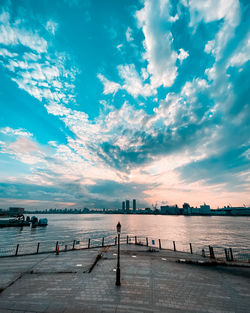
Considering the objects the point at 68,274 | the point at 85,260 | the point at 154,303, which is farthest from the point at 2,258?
the point at 154,303

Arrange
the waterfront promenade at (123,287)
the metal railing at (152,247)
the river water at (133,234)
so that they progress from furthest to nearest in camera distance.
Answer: the river water at (133,234) → the metal railing at (152,247) → the waterfront promenade at (123,287)

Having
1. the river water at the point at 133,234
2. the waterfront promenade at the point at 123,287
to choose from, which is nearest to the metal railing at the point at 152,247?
the river water at the point at 133,234

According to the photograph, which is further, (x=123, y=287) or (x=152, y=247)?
(x=152, y=247)

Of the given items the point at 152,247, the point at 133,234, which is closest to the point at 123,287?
the point at 152,247

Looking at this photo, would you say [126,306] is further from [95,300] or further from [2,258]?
[2,258]

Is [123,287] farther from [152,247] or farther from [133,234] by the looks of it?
[133,234]

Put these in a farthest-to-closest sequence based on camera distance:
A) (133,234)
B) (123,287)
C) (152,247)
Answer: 1. (133,234)
2. (152,247)
3. (123,287)

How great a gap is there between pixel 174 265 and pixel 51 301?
1217 cm

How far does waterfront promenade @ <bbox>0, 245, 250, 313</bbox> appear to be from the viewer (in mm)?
8938

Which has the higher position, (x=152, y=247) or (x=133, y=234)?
(x=152, y=247)

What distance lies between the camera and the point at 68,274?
13414 mm

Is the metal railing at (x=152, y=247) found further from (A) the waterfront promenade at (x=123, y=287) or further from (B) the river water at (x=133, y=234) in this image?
(A) the waterfront promenade at (x=123, y=287)

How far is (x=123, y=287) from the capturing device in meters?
11.1

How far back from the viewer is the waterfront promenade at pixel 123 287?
8.94 meters
